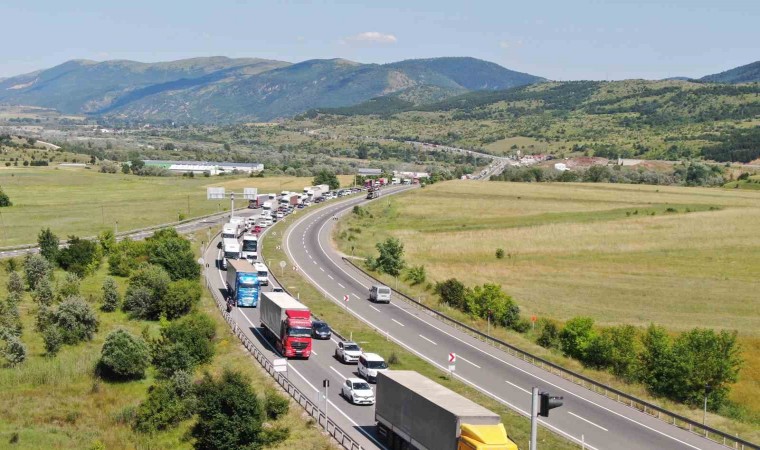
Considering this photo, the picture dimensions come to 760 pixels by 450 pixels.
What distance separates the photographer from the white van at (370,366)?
48.0 m

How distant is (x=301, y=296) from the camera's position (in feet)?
245

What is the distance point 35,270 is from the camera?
75688 mm

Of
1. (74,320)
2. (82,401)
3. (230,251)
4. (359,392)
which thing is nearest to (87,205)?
(230,251)

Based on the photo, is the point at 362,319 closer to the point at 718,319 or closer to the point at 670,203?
the point at 718,319

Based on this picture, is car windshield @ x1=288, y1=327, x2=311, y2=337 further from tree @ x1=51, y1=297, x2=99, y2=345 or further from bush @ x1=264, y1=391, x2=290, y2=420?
tree @ x1=51, y1=297, x2=99, y2=345

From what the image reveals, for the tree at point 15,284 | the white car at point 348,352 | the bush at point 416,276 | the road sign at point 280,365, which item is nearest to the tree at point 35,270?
Result: the tree at point 15,284

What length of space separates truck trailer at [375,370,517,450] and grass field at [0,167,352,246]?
82.0 meters

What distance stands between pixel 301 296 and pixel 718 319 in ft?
117

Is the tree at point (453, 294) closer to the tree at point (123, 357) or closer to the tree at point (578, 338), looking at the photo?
the tree at point (578, 338)

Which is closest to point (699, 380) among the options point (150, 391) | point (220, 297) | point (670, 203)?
point (150, 391)

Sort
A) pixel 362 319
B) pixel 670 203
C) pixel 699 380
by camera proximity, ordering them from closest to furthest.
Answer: pixel 699 380 < pixel 362 319 < pixel 670 203

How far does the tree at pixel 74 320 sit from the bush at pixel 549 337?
33409mm

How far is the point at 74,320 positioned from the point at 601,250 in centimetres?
7193

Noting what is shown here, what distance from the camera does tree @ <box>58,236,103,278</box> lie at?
83000 mm
